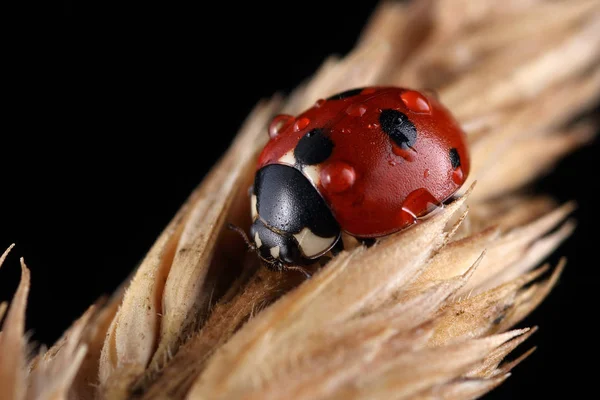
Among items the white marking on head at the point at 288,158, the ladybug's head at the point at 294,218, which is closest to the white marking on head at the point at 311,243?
the ladybug's head at the point at 294,218

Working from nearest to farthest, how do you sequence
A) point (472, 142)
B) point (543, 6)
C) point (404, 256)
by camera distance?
1. point (404, 256)
2. point (472, 142)
3. point (543, 6)

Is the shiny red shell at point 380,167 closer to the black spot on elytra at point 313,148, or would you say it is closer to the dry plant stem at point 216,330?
the black spot on elytra at point 313,148

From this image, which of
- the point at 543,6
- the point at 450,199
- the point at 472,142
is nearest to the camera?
the point at 450,199

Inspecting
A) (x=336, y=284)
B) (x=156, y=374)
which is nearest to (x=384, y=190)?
(x=336, y=284)

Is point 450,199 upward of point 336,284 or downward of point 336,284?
downward

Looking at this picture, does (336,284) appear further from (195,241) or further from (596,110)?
(596,110)

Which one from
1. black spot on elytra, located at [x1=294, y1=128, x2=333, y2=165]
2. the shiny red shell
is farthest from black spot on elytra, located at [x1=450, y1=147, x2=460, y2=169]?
black spot on elytra, located at [x1=294, y1=128, x2=333, y2=165]
